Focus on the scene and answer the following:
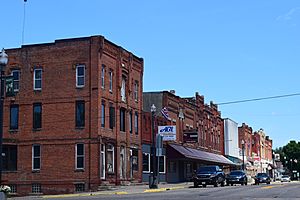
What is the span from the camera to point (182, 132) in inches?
2350

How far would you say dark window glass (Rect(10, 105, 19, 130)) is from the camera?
43.9 meters

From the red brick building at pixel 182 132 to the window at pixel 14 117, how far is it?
469 inches

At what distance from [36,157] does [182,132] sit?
21.1 m

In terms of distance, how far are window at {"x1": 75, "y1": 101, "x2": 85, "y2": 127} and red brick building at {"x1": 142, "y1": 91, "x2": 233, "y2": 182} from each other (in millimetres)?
9334

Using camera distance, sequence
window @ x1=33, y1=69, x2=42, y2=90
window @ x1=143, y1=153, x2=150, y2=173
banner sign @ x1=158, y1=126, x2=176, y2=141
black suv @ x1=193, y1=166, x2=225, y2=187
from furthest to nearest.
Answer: window @ x1=143, y1=153, x2=150, y2=173 < banner sign @ x1=158, y1=126, x2=176, y2=141 < black suv @ x1=193, y1=166, x2=225, y2=187 < window @ x1=33, y1=69, x2=42, y2=90

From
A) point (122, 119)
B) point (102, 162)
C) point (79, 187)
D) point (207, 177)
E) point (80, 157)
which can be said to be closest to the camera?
point (79, 187)

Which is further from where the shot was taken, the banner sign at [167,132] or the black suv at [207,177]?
the banner sign at [167,132]

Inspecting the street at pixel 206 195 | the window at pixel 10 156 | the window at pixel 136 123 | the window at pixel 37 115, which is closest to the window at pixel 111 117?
the window at pixel 136 123

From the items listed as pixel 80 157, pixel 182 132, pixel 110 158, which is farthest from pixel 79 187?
pixel 182 132

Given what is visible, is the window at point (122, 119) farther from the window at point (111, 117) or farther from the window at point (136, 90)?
the window at point (136, 90)

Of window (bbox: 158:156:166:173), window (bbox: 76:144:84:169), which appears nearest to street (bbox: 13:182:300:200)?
window (bbox: 76:144:84:169)

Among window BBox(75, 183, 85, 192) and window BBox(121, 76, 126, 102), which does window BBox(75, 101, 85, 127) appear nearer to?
window BBox(75, 183, 85, 192)

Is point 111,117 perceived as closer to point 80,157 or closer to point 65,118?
point 65,118

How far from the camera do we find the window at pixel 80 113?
41.9 m
